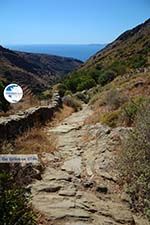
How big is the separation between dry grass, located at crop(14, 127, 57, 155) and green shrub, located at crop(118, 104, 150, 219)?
7.40 ft

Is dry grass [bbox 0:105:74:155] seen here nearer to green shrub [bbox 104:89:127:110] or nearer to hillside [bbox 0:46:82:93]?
green shrub [bbox 104:89:127:110]

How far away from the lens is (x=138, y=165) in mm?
7750

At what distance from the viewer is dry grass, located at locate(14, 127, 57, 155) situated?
9.52m

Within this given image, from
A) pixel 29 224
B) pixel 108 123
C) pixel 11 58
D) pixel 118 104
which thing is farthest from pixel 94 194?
pixel 11 58

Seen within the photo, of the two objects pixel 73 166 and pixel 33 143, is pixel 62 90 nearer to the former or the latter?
pixel 33 143

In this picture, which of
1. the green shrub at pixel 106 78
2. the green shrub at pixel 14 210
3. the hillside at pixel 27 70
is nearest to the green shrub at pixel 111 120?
the green shrub at pixel 14 210

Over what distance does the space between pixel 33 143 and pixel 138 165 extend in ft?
10.9

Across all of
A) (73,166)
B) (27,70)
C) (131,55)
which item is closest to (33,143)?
(73,166)

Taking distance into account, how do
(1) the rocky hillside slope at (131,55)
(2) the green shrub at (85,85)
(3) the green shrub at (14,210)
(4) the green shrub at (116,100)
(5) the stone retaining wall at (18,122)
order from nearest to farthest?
(3) the green shrub at (14,210), (5) the stone retaining wall at (18,122), (4) the green shrub at (116,100), (2) the green shrub at (85,85), (1) the rocky hillside slope at (131,55)

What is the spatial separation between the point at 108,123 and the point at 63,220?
6835mm

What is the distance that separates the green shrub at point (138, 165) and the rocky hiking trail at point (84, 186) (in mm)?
228

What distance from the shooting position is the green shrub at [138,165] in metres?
7.21

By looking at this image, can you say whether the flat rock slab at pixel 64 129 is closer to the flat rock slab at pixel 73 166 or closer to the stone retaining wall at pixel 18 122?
the stone retaining wall at pixel 18 122

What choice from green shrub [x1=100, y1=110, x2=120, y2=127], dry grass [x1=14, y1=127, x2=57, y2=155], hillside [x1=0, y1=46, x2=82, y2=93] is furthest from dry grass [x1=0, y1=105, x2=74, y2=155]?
hillside [x1=0, y1=46, x2=82, y2=93]
